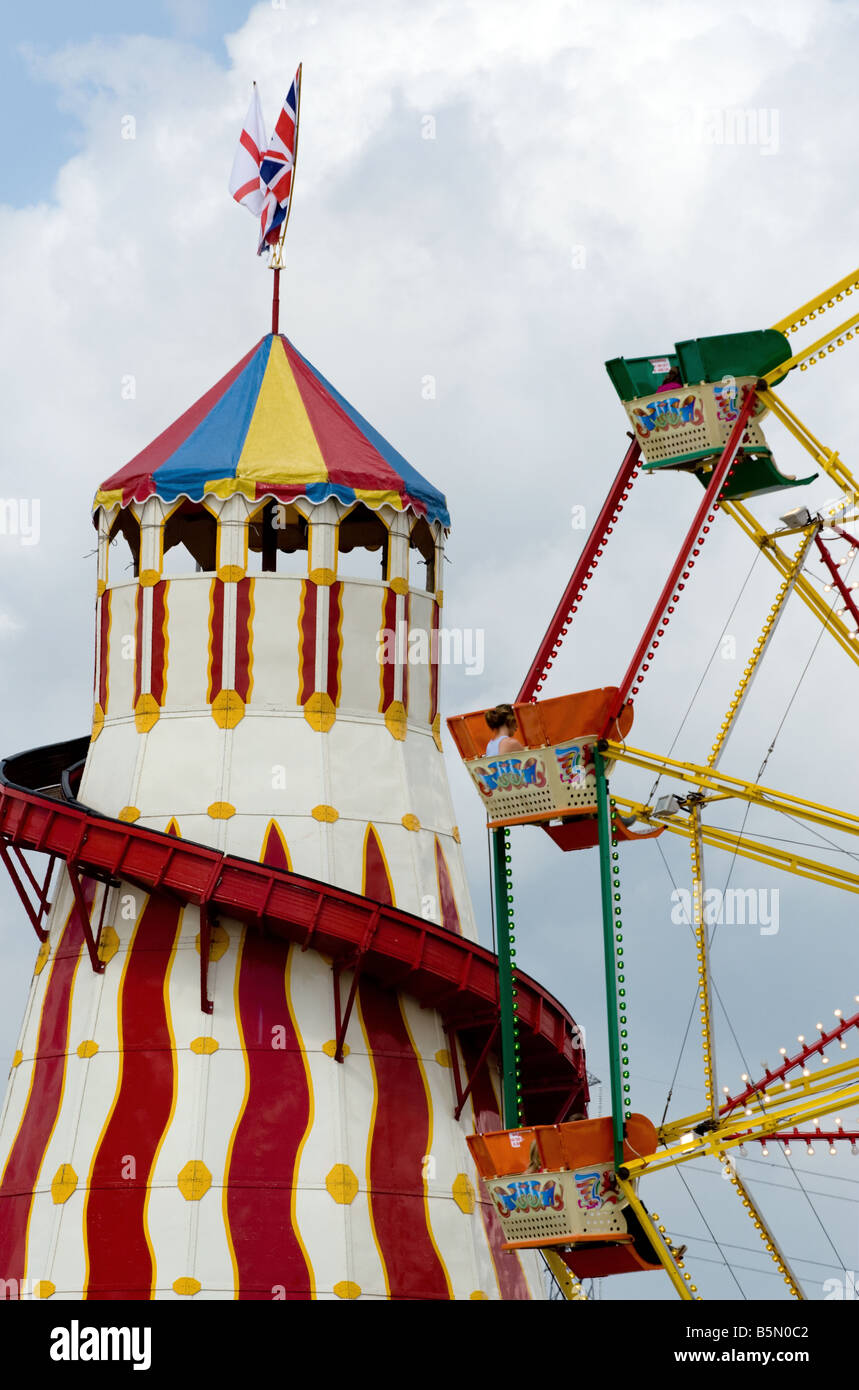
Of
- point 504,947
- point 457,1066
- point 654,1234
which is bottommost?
point 654,1234

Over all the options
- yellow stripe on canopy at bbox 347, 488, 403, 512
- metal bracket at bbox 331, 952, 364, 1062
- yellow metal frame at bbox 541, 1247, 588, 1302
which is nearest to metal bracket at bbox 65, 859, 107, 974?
metal bracket at bbox 331, 952, 364, 1062

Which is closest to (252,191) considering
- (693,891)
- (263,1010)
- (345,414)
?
(345,414)

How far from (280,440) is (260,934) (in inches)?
349

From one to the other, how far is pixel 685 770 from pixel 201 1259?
38.1ft

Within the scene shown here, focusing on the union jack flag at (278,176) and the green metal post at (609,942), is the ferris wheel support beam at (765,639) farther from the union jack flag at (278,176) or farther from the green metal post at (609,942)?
the union jack flag at (278,176)

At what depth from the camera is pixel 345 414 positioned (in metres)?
47.7

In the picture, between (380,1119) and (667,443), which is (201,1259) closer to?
(380,1119)

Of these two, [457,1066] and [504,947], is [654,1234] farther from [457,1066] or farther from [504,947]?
[457,1066]

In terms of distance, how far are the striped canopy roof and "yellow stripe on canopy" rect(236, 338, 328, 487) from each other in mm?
17

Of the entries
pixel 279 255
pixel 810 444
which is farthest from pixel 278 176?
pixel 810 444

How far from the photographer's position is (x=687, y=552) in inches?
1463

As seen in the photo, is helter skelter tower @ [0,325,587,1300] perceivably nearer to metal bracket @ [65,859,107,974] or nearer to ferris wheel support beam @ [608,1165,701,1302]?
metal bracket @ [65,859,107,974]

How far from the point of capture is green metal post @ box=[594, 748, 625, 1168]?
35.3 metres

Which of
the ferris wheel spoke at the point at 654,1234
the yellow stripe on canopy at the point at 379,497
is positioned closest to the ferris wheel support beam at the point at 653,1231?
the ferris wheel spoke at the point at 654,1234
